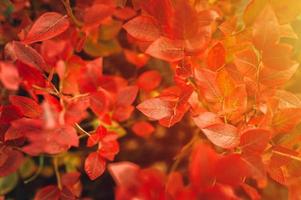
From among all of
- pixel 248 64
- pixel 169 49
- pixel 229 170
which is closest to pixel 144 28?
pixel 169 49

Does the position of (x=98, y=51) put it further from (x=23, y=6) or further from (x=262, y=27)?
(x=262, y=27)

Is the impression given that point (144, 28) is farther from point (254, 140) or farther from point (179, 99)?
point (254, 140)

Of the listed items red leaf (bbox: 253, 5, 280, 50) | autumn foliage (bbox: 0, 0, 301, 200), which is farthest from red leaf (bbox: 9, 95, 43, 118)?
red leaf (bbox: 253, 5, 280, 50)

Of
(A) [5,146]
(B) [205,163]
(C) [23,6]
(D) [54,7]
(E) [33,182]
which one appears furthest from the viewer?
(E) [33,182]

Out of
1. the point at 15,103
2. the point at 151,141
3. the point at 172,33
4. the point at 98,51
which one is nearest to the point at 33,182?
the point at 151,141

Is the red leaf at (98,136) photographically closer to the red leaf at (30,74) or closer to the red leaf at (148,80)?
the red leaf at (30,74)

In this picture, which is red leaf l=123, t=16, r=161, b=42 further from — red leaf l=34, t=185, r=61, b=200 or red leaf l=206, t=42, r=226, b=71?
red leaf l=34, t=185, r=61, b=200

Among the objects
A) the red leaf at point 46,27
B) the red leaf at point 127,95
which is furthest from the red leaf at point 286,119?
the red leaf at point 46,27
